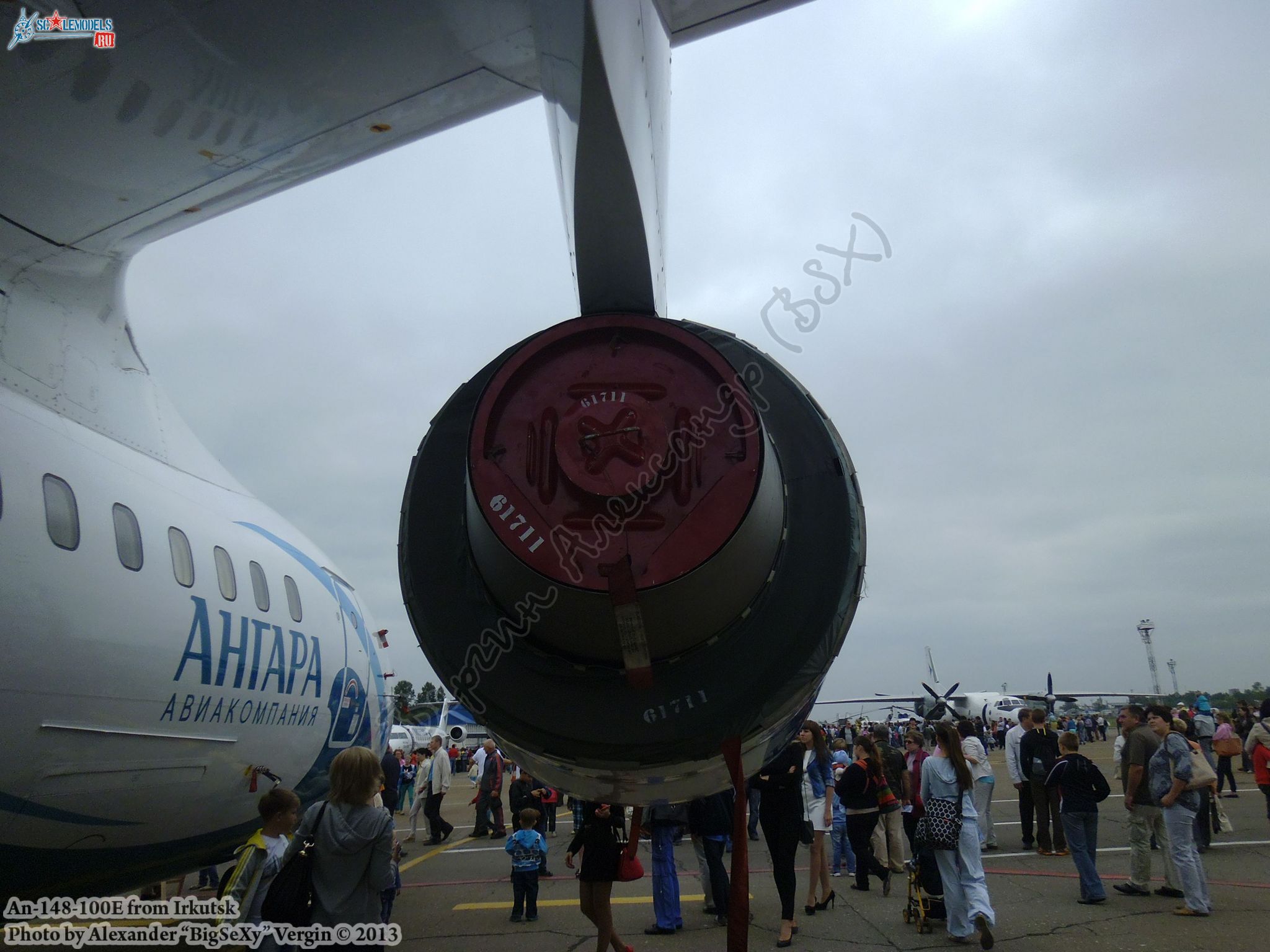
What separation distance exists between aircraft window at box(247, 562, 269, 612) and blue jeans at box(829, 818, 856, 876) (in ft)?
22.7

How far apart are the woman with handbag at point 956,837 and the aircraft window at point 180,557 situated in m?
5.04

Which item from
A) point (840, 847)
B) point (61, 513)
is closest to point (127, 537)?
point (61, 513)

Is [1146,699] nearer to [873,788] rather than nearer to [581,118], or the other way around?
[873,788]

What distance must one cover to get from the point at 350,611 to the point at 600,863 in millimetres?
3354

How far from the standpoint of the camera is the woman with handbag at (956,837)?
5828 millimetres

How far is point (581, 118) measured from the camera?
1984mm

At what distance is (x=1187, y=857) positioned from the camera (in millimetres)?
6500

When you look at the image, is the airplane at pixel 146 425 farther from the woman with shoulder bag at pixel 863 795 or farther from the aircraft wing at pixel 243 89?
the woman with shoulder bag at pixel 863 795

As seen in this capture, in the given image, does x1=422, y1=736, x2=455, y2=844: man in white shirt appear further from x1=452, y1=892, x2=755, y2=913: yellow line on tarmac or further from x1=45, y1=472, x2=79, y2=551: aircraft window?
x1=45, y1=472, x2=79, y2=551: aircraft window

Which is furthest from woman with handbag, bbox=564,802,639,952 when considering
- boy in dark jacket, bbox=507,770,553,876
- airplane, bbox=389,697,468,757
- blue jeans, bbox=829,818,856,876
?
airplane, bbox=389,697,468,757

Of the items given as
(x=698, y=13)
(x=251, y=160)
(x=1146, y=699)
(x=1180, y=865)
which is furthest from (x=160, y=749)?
(x=1146, y=699)

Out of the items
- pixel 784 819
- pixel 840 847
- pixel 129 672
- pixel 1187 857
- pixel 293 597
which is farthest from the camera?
pixel 840 847

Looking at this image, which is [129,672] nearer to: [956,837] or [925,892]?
[956,837]

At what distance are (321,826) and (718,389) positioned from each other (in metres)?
2.79
